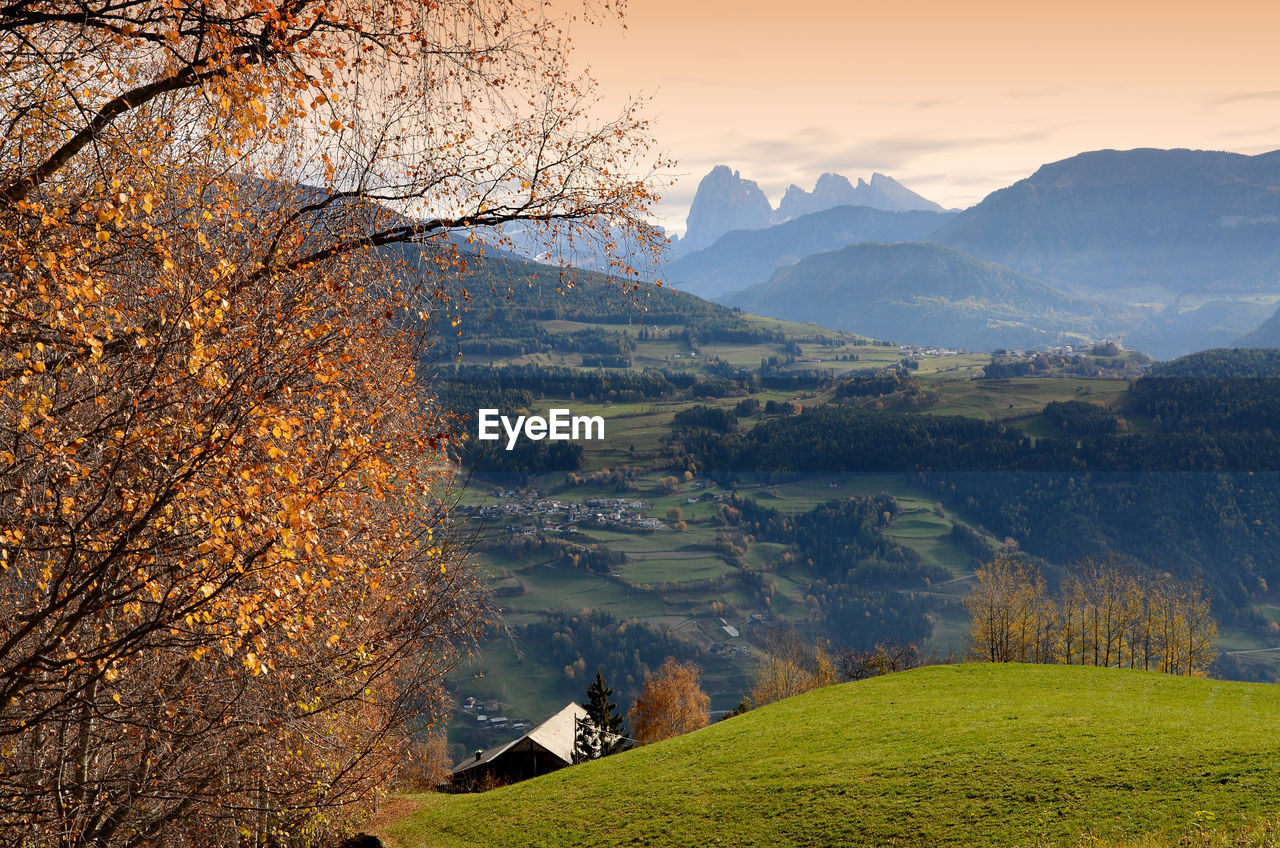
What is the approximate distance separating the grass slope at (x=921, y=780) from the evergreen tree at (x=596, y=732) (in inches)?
551

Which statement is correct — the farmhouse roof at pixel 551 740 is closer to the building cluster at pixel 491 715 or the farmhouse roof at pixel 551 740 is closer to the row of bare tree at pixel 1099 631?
the row of bare tree at pixel 1099 631

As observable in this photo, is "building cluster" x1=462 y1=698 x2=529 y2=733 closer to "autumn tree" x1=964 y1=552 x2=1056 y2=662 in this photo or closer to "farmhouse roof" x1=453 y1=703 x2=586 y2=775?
"farmhouse roof" x1=453 y1=703 x2=586 y2=775

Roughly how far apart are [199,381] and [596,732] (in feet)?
128

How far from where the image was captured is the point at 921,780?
1669 cm

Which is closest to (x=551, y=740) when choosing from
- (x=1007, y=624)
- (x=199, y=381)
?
(x=1007, y=624)

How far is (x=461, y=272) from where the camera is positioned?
33.9ft

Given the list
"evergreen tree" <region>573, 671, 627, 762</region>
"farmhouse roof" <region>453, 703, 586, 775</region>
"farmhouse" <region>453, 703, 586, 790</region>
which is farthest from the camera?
"evergreen tree" <region>573, 671, 627, 762</region>

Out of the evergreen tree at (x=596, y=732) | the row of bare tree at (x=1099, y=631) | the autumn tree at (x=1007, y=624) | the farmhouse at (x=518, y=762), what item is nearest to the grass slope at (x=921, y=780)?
the farmhouse at (x=518, y=762)

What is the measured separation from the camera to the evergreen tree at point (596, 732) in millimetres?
40438

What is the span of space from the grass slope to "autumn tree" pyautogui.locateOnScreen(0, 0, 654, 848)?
28.1 ft

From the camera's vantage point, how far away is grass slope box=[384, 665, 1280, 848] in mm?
13805

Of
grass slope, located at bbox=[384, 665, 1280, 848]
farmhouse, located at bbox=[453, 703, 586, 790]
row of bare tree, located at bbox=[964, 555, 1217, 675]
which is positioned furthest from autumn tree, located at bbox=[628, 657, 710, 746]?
grass slope, located at bbox=[384, 665, 1280, 848]

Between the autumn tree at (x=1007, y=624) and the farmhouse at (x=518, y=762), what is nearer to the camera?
the farmhouse at (x=518, y=762)

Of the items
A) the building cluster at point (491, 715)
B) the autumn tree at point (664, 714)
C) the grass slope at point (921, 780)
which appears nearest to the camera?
the grass slope at point (921, 780)
